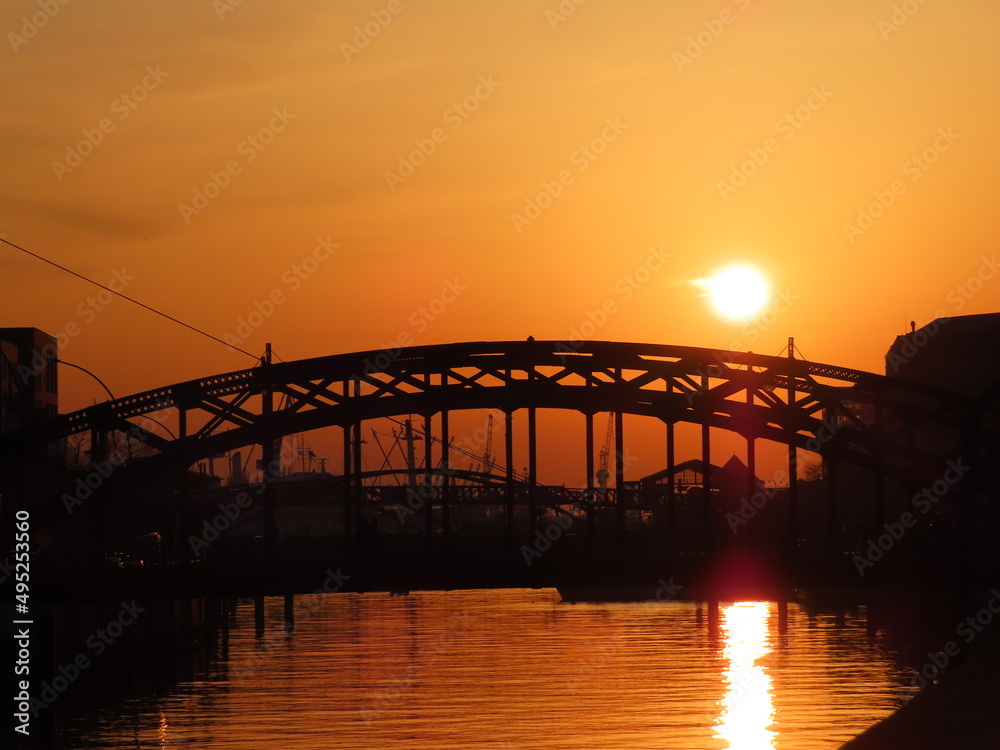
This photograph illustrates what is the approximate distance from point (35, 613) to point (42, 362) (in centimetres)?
5831

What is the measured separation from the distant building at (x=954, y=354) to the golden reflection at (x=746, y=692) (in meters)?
19.2

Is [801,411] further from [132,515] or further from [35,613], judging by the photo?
[132,515]

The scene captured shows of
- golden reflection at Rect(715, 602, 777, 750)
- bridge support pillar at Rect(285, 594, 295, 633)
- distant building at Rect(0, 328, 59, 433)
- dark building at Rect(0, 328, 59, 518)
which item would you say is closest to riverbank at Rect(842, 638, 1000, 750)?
golden reflection at Rect(715, 602, 777, 750)

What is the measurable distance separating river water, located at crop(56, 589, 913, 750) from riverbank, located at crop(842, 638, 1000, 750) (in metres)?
11.2

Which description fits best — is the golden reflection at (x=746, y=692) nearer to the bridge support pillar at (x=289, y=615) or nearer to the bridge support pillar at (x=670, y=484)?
the bridge support pillar at (x=670, y=484)

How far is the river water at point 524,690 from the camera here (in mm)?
46156

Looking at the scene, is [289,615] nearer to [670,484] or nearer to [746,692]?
[746,692]

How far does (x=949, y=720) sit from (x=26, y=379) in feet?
264

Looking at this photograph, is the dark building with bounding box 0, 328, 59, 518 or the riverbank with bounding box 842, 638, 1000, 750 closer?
the riverbank with bounding box 842, 638, 1000, 750

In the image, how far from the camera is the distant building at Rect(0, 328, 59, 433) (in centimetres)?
9456

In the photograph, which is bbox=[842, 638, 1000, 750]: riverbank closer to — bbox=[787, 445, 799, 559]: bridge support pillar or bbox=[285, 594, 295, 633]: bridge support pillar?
bbox=[787, 445, 799, 559]: bridge support pillar

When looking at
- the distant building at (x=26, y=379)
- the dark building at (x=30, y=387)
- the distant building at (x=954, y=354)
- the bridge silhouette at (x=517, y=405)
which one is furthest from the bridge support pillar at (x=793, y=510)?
the distant building at (x=26, y=379)

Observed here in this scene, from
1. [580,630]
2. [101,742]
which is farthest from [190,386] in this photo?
[580,630]

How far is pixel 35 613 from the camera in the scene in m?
48.5
